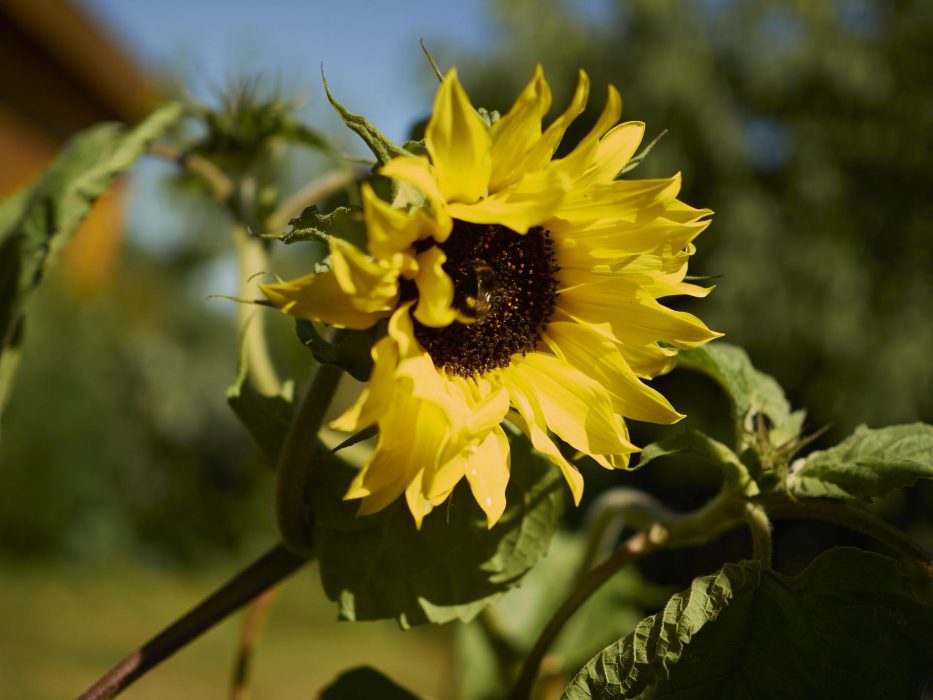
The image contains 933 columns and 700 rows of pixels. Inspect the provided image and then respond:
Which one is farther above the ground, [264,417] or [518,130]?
[518,130]

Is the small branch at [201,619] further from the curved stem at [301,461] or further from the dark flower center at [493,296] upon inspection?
the dark flower center at [493,296]

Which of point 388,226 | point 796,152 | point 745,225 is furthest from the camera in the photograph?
point 796,152

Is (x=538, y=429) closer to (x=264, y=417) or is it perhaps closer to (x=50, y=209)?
(x=264, y=417)

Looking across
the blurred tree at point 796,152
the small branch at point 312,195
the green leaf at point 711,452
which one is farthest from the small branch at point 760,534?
the blurred tree at point 796,152

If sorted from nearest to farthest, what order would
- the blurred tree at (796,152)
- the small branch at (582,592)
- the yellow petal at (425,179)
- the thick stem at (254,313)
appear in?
the yellow petal at (425,179), the small branch at (582,592), the thick stem at (254,313), the blurred tree at (796,152)

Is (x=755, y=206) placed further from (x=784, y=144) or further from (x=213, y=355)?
(x=213, y=355)

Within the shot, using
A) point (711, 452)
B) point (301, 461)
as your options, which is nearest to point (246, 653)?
point (301, 461)
